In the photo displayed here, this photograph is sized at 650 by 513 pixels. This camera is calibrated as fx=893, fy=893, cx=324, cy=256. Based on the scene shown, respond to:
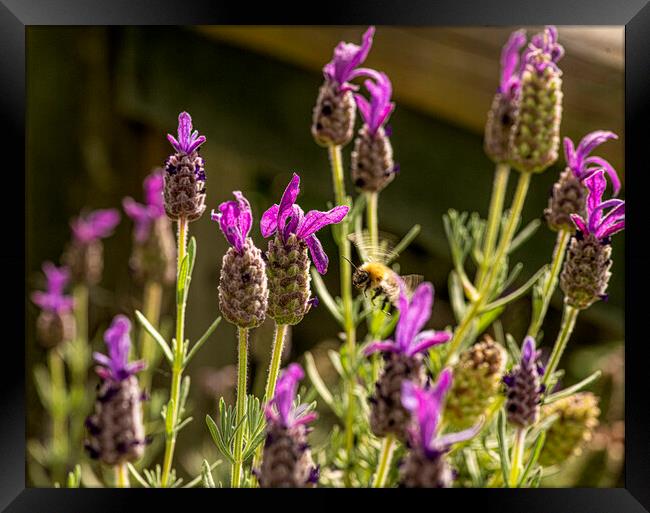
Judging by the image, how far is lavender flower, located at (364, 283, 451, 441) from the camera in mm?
687

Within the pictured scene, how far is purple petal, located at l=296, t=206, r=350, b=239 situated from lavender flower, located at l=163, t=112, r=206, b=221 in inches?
4.2

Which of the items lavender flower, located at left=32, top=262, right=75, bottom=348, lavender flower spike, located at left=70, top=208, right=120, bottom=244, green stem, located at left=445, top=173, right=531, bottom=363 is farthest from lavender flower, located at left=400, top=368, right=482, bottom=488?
lavender flower spike, located at left=70, top=208, right=120, bottom=244

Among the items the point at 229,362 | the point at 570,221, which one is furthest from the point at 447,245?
the point at 570,221

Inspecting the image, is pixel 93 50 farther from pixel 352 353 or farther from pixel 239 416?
pixel 239 416

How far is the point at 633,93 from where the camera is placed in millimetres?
974

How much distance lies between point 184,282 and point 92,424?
0.16m

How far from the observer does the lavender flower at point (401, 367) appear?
69 cm

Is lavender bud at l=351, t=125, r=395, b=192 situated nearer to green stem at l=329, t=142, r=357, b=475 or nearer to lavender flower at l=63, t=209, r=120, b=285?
green stem at l=329, t=142, r=357, b=475

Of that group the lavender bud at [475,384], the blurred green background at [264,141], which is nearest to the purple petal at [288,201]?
the lavender bud at [475,384]

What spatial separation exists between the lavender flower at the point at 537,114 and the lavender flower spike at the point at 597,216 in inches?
3.7

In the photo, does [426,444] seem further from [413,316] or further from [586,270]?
[586,270]

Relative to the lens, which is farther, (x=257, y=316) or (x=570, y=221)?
(x=570, y=221)

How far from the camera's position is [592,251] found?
0.87 meters
